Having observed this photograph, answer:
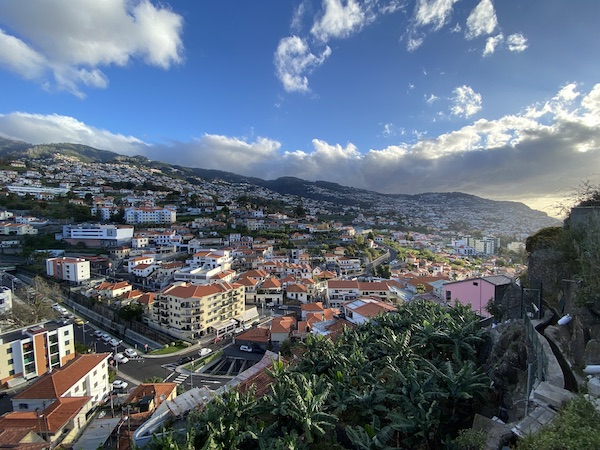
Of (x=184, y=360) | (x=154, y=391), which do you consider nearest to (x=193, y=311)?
(x=184, y=360)

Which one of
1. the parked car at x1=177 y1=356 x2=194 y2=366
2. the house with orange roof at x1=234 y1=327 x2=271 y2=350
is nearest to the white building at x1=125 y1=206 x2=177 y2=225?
the parked car at x1=177 y1=356 x2=194 y2=366

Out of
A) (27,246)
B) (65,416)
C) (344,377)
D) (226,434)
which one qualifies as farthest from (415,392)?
(27,246)

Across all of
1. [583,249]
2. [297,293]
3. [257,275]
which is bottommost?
[297,293]

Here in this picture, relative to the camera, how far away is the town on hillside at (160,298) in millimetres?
14120

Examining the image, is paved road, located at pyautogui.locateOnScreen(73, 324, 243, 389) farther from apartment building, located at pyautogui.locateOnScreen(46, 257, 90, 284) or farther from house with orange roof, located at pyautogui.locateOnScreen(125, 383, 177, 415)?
apartment building, located at pyautogui.locateOnScreen(46, 257, 90, 284)

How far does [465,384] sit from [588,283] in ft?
11.2

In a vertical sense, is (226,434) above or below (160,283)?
above

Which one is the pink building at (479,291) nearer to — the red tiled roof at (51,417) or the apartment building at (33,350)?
A: the red tiled roof at (51,417)

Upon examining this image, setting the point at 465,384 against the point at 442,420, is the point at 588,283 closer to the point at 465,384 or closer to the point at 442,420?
the point at 465,384

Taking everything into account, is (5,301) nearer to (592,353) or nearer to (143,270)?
(143,270)

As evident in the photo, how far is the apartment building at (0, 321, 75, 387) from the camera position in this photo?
795 inches

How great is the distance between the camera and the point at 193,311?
26891 millimetres

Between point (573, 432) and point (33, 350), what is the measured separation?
94.5 feet

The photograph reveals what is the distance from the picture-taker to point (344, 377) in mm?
8539
